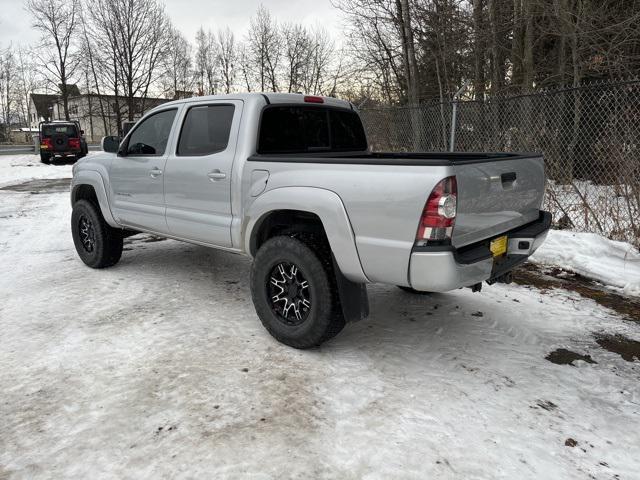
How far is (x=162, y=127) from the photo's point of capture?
4.45m

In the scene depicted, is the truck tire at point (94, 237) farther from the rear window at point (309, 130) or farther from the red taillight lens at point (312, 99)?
the red taillight lens at point (312, 99)

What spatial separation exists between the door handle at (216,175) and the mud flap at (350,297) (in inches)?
47.4

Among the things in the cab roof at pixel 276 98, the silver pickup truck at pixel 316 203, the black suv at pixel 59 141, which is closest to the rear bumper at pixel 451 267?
the silver pickup truck at pixel 316 203

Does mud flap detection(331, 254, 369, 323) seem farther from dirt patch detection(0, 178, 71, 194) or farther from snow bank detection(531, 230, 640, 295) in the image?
dirt patch detection(0, 178, 71, 194)

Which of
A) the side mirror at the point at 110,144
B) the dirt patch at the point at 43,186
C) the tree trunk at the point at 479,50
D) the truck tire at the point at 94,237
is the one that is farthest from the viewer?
the dirt patch at the point at 43,186

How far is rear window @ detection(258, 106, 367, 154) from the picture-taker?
Answer: 3686mm

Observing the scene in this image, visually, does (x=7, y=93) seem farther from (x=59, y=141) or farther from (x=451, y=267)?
(x=451, y=267)

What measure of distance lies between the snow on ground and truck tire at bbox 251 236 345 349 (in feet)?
0.62

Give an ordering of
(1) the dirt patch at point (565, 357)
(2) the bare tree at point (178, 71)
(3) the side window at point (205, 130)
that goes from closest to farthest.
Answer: (1) the dirt patch at point (565, 357) < (3) the side window at point (205, 130) < (2) the bare tree at point (178, 71)

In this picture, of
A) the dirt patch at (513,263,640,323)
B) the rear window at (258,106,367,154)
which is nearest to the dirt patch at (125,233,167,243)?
the rear window at (258,106,367,154)

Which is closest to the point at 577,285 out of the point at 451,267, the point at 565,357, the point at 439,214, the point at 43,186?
the point at 565,357

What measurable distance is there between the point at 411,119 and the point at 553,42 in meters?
5.10

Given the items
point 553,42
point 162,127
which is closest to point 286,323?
point 162,127

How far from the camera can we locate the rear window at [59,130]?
2102 cm
